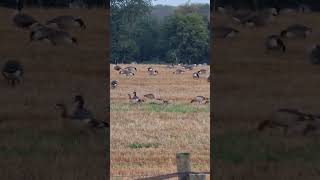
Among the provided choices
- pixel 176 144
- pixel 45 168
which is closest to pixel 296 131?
pixel 45 168

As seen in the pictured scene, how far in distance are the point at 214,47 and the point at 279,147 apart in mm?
1075

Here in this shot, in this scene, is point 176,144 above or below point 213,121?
below

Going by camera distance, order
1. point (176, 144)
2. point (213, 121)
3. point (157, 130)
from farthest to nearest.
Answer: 1. point (157, 130)
2. point (176, 144)
3. point (213, 121)

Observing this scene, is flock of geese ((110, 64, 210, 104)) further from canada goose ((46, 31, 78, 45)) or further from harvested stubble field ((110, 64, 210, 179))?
canada goose ((46, 31, 78, 45))

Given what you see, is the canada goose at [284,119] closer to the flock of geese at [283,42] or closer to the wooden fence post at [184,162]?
the flock of geese at [283,42]

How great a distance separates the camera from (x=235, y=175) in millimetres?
6902

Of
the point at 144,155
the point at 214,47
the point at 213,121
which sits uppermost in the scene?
the point at 214,47

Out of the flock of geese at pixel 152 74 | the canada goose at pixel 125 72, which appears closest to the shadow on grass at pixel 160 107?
the flock of geese at pixel 152 74

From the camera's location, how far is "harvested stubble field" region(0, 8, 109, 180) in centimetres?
686

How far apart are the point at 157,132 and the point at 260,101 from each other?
52.1ft

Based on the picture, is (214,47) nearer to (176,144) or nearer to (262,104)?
(262,104)

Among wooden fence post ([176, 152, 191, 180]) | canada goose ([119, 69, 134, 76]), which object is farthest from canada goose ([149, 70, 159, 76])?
wooden fence post ([176, 152, 191, 180])

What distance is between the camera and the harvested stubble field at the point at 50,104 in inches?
270

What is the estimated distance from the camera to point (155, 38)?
53.6 metres
